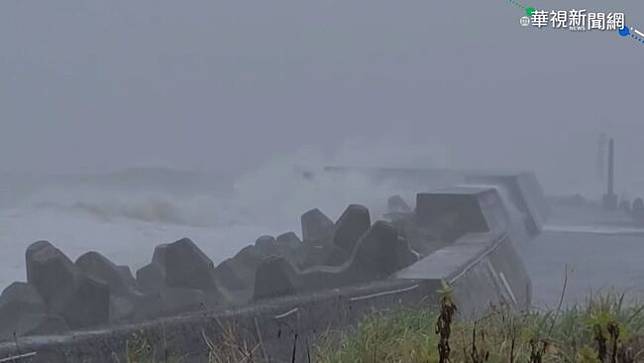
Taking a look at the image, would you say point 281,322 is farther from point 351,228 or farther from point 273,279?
point 351,228

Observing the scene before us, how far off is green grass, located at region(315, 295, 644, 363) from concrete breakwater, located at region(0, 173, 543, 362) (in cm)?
32

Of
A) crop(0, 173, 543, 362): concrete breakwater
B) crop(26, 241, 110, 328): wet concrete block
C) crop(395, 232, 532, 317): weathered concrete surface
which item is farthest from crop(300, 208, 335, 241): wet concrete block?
crop(26, 241, 110, 328): wet concrete block

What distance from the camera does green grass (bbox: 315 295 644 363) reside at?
387 centimetres

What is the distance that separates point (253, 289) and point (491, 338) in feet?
17.8

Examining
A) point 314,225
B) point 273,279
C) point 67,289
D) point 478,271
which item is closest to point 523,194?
point 314,225

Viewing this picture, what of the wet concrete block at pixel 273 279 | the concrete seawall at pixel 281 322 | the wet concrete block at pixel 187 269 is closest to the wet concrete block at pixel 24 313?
the wet concrete block at pixel 187 269

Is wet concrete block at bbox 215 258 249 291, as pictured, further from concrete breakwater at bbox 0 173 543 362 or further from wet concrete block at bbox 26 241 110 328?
wet concrete block at bbox 26 241 110 328

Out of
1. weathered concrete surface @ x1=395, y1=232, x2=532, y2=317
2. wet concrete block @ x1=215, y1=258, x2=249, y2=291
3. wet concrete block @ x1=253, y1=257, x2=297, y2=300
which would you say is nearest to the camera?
weathered concrete surface @ x1=395, y1=232, x2=532, y2=317

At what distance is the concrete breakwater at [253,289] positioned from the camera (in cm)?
559

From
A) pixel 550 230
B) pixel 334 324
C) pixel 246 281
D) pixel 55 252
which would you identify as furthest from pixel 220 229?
pixel 334 324

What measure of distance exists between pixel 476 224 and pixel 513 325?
9529mm

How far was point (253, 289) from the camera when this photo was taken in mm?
9422

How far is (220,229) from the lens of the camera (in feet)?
75.7

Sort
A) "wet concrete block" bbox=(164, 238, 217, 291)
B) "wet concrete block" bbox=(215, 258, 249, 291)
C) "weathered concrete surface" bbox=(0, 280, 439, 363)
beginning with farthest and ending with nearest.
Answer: "wet concrete block" bbox=(215, 258, 249, 291)
"wet concrete block" bbox=(164, 238, 217, 291)
"weathered concrete surface" bbox=(0, 280, 439, 363)
